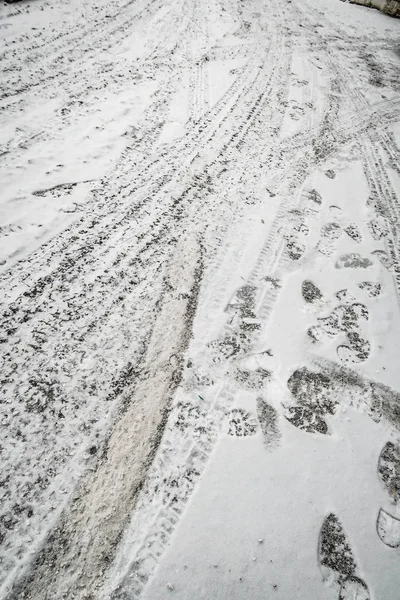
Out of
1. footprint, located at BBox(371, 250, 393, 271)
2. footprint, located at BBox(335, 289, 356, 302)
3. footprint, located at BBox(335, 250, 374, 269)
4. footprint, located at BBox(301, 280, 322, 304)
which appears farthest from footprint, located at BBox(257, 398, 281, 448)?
footprint, located at BBox(371, 250, 393, 271)

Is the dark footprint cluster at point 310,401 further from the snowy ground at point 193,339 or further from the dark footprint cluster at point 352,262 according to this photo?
the dark footprint cluster at point 352,262

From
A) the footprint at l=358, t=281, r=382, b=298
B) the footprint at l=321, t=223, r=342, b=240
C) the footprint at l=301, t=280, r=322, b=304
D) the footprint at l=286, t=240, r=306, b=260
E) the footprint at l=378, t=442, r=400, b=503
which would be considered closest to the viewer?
the footprint at l=378, t=442, r=400, b=503

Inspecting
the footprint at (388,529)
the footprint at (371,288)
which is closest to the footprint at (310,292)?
the footprint at (371,288)

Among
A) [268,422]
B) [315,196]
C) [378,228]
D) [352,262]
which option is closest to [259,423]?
[268,422]

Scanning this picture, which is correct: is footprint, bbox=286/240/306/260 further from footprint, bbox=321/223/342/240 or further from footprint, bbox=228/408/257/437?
footprint, bbox=228/408/257/437

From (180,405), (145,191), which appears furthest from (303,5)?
(180,405)

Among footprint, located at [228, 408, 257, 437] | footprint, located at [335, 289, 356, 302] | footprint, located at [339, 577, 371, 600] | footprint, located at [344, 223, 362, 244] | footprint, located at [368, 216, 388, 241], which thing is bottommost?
footprint, located at [339, 577, 371, 600]
